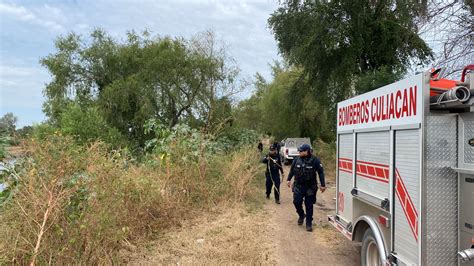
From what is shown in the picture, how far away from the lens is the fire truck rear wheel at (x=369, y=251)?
5.08 meters

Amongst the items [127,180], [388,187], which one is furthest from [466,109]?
[127,180]

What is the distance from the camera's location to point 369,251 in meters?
5.18


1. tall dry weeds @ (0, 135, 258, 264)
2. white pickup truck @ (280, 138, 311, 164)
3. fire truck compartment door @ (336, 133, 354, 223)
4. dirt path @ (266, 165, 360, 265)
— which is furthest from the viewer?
white pickup truck @ (280, 138, 311, 164)

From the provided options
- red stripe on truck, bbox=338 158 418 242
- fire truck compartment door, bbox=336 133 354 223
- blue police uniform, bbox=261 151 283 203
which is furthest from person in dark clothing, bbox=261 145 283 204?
red stripe on truck, bbox=338 158 418 242

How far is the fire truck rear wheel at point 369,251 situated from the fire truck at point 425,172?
0.31m

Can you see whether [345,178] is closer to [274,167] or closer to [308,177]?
[308,177]

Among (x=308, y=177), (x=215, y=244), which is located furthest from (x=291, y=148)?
(x=215, y=244)

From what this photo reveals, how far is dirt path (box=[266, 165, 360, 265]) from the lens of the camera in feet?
21.1

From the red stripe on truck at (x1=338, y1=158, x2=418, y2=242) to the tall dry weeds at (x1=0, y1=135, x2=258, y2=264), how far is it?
3.70 metres

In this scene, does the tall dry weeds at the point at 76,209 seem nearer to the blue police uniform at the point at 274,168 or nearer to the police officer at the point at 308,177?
the police officer at the point at 308,177

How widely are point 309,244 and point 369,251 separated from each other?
7.38 feet

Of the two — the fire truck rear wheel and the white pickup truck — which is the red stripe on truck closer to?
the fire truck rear wheel

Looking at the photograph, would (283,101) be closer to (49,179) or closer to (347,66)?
(347,66)

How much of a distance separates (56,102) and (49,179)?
87.7 ft
